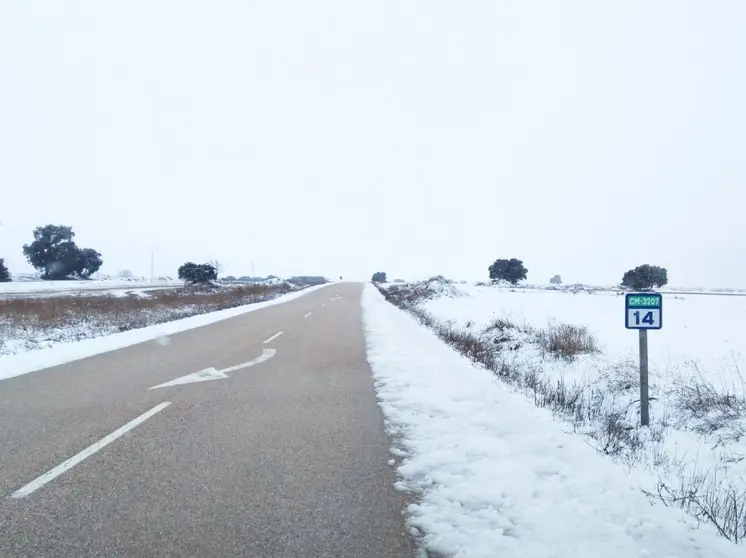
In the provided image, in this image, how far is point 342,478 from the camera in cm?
397

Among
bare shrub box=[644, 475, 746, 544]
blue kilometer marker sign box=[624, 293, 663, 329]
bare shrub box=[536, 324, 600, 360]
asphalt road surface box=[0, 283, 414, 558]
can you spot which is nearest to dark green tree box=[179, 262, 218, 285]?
asphalt road surface box=[0, 283, 414, 558]

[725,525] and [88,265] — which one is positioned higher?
[88,265]

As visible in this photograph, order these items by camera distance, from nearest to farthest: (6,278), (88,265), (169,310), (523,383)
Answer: (523,383), (169,310), (6,278), (88,265)

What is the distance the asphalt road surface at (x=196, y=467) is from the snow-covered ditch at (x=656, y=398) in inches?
96.9

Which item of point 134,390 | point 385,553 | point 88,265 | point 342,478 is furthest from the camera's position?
point 88,265

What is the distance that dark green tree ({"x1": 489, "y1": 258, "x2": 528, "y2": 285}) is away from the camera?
82875 millimetres

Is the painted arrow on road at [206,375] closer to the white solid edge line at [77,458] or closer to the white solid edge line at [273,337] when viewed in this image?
the white solid edge line at [77,458]

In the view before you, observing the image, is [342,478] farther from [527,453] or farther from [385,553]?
[527,453]

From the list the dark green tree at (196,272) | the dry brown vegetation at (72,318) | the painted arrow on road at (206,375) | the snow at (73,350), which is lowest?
the painted arrow on road at (206,375)

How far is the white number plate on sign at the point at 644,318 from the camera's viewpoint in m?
5.61

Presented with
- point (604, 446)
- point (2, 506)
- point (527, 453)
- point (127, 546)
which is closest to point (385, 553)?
point (127, 546)

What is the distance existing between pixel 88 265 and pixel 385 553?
71256 mm

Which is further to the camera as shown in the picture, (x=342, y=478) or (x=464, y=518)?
(x=342, y=478)

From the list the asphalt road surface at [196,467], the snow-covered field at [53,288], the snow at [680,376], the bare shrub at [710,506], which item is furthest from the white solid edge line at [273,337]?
the snow-covered field at [53,288]
